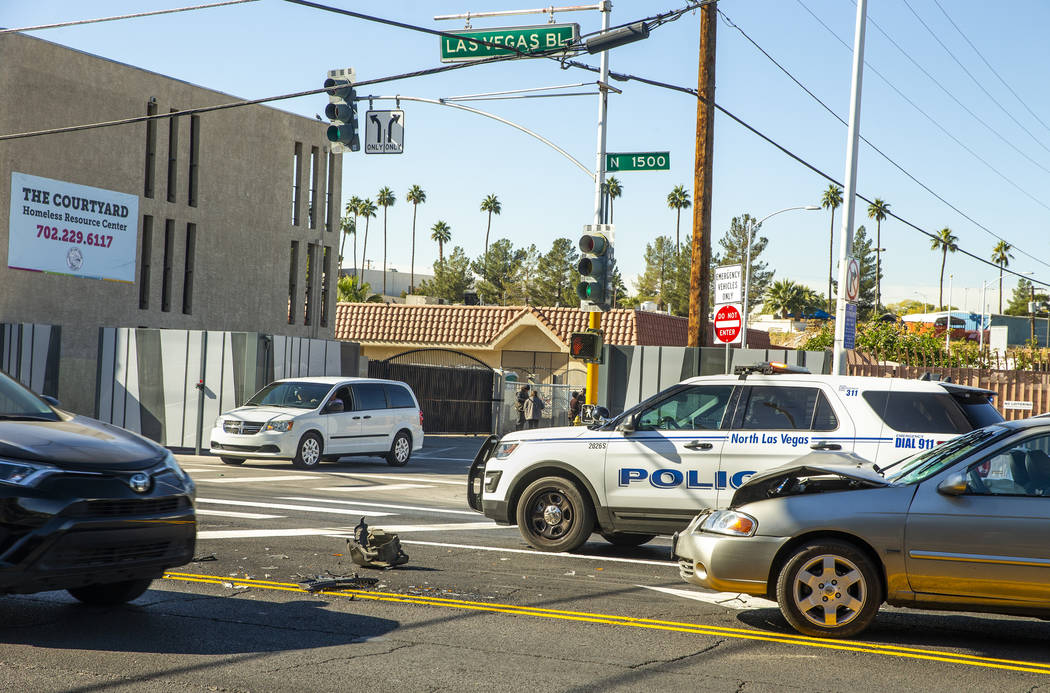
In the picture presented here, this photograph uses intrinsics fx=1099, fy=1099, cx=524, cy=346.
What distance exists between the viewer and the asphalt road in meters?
5.88

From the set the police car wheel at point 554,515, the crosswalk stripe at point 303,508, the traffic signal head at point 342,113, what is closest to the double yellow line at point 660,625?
the police car wheel at point 554,515

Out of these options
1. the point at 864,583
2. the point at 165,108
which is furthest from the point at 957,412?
the point at 165,108

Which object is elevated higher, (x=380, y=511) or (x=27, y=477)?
(x=27, y=477)

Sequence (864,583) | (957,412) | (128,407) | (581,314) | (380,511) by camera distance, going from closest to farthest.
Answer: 1. (864,583)
2. (957,412)
3. (380,511)
4. (128,407)
5. (581,314)

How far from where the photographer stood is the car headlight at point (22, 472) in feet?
19.9

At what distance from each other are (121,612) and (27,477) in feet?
4.95

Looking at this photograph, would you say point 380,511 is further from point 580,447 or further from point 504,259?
point 504,259

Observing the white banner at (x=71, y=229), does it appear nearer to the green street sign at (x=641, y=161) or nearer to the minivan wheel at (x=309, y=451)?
the minivan wheel at (x=309, y=451)

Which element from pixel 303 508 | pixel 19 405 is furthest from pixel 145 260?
pixel 19 405

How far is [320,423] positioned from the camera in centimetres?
2108

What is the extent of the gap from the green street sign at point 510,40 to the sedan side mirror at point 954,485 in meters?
11.3

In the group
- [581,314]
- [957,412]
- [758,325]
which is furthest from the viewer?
[758,325]

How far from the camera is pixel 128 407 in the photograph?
2469cm

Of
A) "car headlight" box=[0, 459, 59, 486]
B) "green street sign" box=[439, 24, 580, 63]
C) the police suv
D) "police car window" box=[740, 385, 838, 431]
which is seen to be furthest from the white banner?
"car headlight" box=[0, 459, 59, 486]
